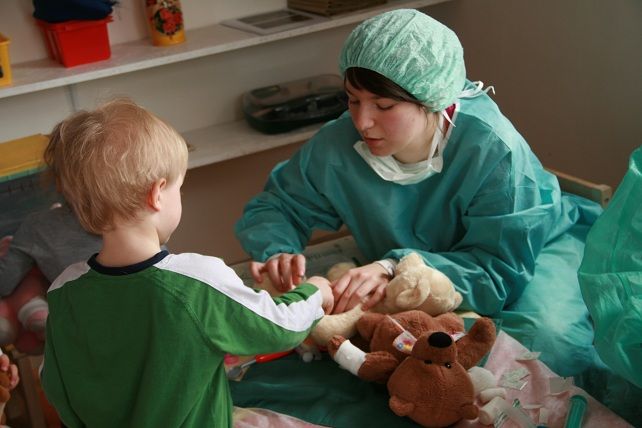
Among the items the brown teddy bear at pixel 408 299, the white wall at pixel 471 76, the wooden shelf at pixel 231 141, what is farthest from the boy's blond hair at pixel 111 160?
the wooden shelf at pixel 231 141

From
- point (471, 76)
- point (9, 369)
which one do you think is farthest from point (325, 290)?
point (471, 76)

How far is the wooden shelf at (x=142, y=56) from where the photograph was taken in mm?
2152

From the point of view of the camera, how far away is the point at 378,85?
5.09ft

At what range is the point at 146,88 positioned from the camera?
253 centimetres

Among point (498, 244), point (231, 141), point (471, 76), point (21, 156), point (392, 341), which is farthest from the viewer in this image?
point (471, 76)

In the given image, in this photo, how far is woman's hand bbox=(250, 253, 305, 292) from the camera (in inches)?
61.0

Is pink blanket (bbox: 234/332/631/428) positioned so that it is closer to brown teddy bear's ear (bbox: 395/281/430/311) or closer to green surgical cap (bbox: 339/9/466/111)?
brown teddy bear's ear (bbox: 395/281/430/311)

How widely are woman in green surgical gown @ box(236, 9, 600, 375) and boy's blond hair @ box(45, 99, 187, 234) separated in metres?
0.51

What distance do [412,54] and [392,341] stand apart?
52 cm

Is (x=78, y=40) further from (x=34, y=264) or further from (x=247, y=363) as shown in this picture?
(x=247, y=363)

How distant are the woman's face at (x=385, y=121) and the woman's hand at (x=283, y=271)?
27 centimetres

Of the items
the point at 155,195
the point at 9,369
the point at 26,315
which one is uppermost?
the point at 155,195

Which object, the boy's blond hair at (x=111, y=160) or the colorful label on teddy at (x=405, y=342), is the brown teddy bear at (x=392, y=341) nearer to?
the colorful label on teddy at (x=405, y=342)

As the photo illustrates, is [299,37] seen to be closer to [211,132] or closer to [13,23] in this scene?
[211,132]
